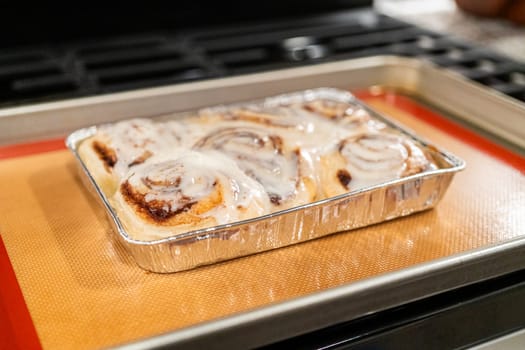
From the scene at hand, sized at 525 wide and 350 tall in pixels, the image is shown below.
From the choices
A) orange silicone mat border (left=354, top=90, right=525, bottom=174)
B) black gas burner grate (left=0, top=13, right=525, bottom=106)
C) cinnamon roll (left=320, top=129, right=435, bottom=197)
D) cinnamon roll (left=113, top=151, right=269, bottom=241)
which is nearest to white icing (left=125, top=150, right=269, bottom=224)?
cinnamon roll (left=113, top=151, right=269, bottom=241)

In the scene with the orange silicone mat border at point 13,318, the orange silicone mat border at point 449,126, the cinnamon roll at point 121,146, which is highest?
the cinnamon roll at point 121,146

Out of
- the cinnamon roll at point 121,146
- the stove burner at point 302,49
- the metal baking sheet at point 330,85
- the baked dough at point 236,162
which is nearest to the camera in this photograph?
the metal baking sheet at point 330,85

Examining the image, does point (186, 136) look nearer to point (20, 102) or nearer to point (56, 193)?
point (56, 193)

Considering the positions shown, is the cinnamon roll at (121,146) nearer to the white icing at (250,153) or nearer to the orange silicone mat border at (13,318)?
the white icing at (250,153)

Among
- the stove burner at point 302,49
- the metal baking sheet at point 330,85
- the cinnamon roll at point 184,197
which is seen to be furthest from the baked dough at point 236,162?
the stove burner at point 302,49

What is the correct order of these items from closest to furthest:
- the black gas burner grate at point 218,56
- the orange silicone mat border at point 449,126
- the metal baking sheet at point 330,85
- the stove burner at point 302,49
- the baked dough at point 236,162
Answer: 1. the metal baking sheet at point 330,85
2. the baked dough at point 236,162
3. the orange silicone mat border at point 449,126
4. the black gas burner grate at point 218,56
5. the stove burner at point 302,49

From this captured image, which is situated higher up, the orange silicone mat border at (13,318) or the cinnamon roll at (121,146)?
the cinnamon roll at (121,146)

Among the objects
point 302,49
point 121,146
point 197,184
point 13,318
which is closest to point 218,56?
point 302,49
